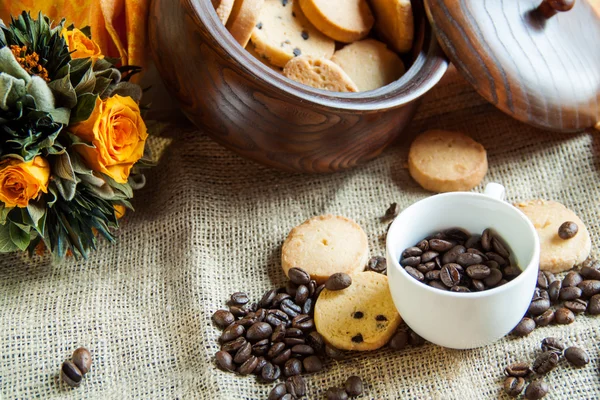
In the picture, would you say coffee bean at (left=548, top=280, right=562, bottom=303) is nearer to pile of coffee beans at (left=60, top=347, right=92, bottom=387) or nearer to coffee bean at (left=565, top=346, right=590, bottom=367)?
coffee bean at (left=565, top=346, right=590, bottom=367)

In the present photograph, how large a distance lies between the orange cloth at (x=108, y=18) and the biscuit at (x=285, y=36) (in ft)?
0.94

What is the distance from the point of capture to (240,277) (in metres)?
1.66

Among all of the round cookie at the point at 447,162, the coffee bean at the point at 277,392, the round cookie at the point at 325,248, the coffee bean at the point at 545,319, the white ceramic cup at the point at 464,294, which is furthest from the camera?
the round cookie at the point at 447,162

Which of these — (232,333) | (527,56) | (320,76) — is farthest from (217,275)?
(527,56)

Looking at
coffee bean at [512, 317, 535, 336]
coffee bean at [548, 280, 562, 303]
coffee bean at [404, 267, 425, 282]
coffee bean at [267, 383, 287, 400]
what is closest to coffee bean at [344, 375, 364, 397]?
coffee bean at [267, 383, 287, 400]

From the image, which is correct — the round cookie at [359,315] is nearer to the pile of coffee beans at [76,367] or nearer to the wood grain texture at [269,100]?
the wood grain texture at [269,100]

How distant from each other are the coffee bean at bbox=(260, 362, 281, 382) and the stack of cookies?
67cm

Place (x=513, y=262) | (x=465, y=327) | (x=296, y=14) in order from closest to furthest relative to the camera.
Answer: (x=465, y=327) → (x=513, y=262) → (x=296, y=14)

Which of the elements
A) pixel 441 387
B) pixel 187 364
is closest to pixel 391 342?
pixel 441 387

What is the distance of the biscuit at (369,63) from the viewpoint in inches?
70.4

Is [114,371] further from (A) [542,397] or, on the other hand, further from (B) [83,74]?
(A) [542,397]

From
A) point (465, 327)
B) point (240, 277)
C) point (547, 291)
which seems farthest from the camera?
point (240, 277)

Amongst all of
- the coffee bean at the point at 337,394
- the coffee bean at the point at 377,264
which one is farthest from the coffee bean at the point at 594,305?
the coffee bean at the point at 337,394

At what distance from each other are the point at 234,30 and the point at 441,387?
2.98 ft
